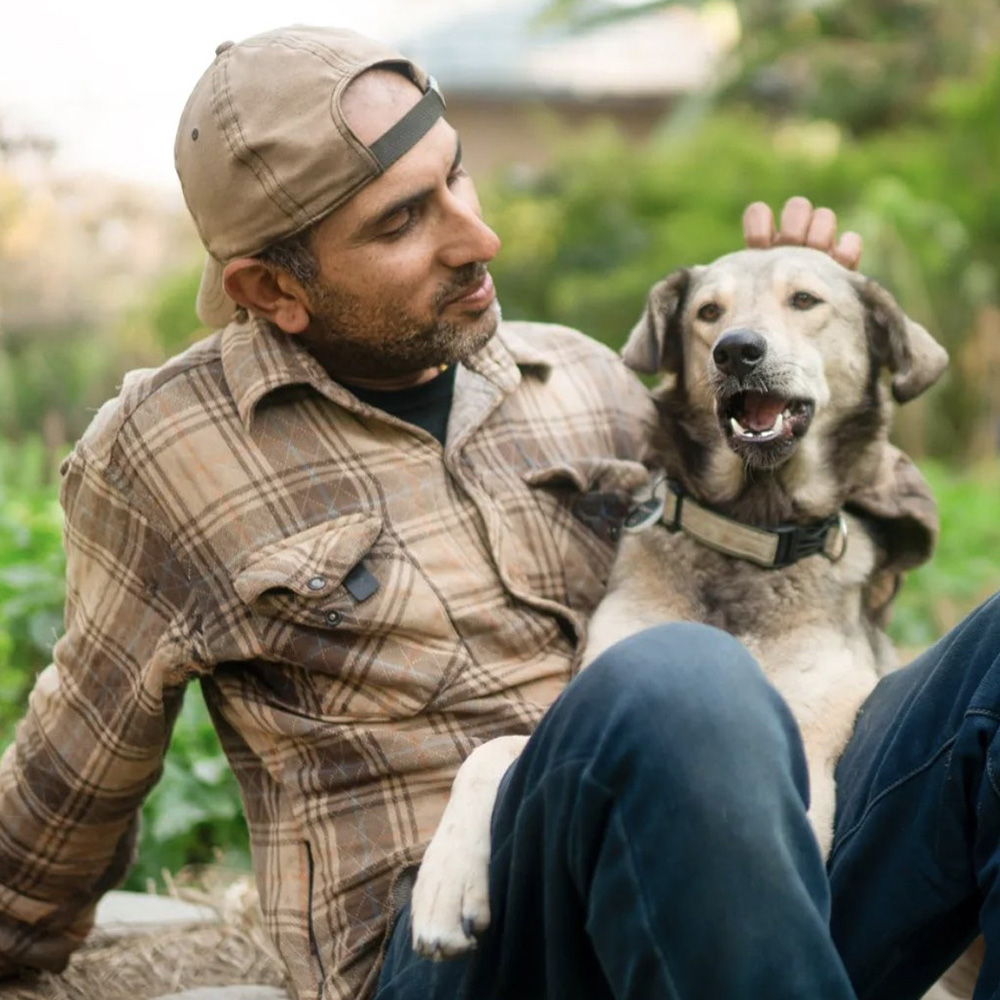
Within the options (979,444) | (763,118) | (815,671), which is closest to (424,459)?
(815,671)

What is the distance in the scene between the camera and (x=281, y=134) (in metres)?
2.87

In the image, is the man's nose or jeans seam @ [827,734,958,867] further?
the man's nose

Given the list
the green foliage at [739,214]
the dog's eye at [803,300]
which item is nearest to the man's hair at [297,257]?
the dog's eye at [803,300]

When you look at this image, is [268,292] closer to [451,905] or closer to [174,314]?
[451,905]

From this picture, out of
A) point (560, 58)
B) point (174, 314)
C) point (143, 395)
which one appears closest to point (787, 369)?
point (143, 395)

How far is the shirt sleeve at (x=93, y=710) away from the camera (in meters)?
2.90

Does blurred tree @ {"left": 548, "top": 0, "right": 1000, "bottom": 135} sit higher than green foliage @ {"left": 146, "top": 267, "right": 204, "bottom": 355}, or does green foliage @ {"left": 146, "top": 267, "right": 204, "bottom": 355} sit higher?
green foliage @ {"left": 146, "top": 267, "right": 204, "bottom": 355}

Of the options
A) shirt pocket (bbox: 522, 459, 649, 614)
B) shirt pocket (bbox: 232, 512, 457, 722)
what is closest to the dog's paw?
shirt pocket (bbox: 232, 512, 457, 722)

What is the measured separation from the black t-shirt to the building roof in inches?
706

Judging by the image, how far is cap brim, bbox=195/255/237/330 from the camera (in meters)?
3.22

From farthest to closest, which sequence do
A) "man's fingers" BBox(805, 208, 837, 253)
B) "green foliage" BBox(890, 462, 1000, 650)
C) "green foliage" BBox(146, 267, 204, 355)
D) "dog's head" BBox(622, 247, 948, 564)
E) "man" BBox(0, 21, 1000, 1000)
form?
"green foliage" BBox(146, 267, 204, 355) → "green foliage" BBox(890, 462, 1000, 650) → "man's fingers" BBox(805, 208, 837, 253) → "dog's head" BBox(622, 247, 948, 564) → "man" BBox(0, 21, 1000, 1000)

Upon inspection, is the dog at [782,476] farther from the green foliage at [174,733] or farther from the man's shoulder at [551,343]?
the green foliage at [174,733]

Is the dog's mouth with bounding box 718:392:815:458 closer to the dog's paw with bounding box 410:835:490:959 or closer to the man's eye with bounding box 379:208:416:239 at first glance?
the man's eye with bounding box 379:208:416:239

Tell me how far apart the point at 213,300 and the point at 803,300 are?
1241mm
